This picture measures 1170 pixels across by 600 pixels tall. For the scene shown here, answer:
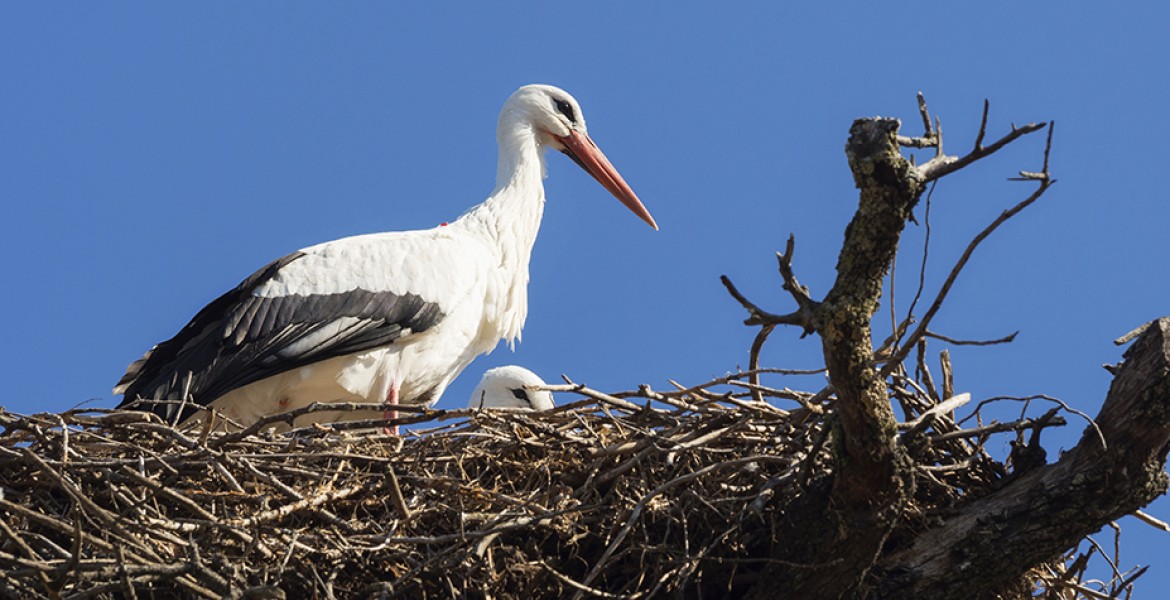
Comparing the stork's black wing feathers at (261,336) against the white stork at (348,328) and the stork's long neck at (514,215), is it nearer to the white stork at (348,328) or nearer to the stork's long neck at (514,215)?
the white stork at (348,328)

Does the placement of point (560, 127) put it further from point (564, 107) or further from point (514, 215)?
point (514, 215)

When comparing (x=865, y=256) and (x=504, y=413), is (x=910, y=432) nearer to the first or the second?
(x=865, y=256)

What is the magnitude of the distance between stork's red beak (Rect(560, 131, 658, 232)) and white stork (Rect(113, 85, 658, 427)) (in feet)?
2.11

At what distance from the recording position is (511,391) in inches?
225

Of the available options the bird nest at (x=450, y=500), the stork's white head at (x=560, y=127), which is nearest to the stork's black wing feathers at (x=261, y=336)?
the bird nest at (x=450, y=500)

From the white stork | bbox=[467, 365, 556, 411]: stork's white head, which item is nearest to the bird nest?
the white stork

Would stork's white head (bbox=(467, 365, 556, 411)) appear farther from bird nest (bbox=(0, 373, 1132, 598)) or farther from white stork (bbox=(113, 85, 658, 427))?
bird nest (bbox=(0, 373, 1132, 598))

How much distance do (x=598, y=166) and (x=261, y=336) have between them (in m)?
1.89

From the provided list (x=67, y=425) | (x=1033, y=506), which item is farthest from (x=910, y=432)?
(x=67, y=425)

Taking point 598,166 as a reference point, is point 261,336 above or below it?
below

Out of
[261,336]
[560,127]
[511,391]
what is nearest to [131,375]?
[261,336]

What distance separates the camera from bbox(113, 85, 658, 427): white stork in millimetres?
5180

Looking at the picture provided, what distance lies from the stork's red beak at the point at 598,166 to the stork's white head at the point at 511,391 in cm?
105

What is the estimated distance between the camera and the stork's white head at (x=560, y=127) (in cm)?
643
